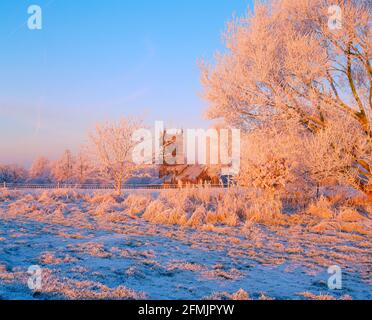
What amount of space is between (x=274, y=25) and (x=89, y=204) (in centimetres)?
879

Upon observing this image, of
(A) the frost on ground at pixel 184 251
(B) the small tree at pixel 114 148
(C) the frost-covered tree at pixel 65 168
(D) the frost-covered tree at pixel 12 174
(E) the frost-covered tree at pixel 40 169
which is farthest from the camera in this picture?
(E) the frost-covered tree at pixel 40 169

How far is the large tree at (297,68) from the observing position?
33.7ft

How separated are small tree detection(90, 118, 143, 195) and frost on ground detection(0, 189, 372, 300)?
217 inches

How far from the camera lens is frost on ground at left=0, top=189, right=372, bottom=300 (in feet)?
13.4

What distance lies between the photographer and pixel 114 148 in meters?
17.1

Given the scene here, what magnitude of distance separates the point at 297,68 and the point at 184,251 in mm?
6787

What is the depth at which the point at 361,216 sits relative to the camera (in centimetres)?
1016

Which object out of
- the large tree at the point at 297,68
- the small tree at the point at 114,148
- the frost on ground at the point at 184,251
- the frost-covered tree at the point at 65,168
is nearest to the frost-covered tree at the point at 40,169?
the frost-covered tree at the point at 65,168

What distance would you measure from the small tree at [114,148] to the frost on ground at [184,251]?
18.0 feet

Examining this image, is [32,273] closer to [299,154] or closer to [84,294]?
[84,294]
